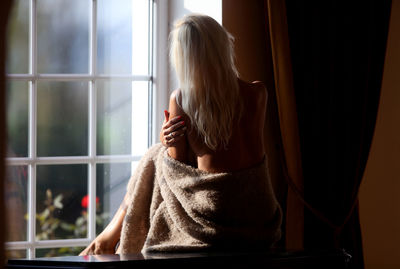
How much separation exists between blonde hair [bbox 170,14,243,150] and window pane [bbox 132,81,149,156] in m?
0.90

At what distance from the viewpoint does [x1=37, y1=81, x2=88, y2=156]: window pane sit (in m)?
2.49

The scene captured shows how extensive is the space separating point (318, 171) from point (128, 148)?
96cm

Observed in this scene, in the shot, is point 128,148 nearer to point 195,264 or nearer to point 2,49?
point 195,264

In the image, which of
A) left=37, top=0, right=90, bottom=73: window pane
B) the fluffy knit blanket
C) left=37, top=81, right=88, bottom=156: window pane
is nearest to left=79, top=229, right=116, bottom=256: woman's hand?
Answer: the fluffy knit blanket

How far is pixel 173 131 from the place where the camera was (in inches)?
70.2

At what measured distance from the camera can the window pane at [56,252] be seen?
247 centimetres

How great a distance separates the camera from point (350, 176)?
237 centimetres

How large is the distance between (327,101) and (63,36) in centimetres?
129

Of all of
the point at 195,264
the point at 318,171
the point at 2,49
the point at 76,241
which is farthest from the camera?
the point at 76,241

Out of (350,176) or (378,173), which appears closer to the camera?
(350,176)

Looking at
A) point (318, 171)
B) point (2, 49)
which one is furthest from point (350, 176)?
point (2, 49)

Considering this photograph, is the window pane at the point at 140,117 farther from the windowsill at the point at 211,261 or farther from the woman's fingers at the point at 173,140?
the windowsill at the point at 211,261

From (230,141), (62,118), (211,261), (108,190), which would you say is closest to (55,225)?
(108,190)

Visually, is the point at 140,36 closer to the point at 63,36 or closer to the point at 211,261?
the point at 63,36
